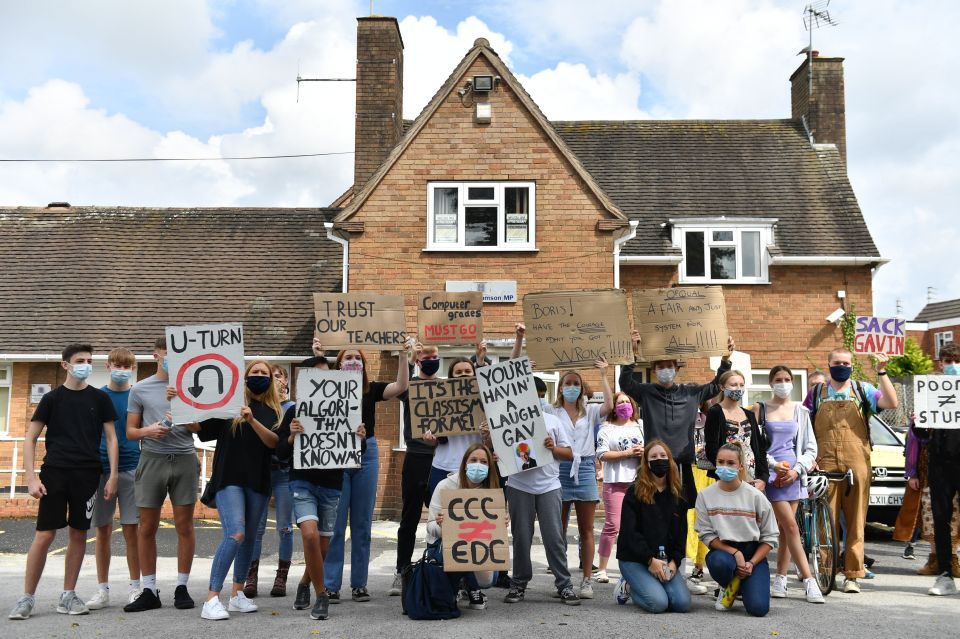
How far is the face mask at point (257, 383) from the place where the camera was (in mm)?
7461

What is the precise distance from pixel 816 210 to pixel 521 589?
15945 millimetres

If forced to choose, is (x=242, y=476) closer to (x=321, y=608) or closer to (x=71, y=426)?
(x=321, y=608)

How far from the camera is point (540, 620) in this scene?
Answer: 701 cm

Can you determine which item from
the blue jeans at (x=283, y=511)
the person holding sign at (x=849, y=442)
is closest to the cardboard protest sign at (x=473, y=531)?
the blue jeans at (x=283, y=511)

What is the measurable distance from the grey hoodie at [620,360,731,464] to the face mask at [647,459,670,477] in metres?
0.63

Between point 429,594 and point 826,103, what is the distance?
65.8 feet

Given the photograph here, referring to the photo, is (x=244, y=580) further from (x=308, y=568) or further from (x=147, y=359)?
(x=147, y=359)

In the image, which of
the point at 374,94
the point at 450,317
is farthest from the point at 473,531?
the point at 374,94

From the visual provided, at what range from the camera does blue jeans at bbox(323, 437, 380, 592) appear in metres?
7.67

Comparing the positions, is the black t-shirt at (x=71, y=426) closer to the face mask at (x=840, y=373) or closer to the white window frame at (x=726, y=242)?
the face mask at (x=840, y=373)

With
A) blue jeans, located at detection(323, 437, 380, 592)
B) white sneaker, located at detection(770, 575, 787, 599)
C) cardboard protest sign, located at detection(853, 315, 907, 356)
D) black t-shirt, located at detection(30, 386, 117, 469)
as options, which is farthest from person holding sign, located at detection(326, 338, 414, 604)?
cardboard protest sign, located at detection(853, 315, 907, 356)

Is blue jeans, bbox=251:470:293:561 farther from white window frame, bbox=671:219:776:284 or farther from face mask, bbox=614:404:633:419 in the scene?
white window frame, bbox=671:219:776:284

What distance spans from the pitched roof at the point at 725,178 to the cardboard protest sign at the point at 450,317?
1100 centimetres


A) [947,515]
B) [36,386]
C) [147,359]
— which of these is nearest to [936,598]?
[947,515]
